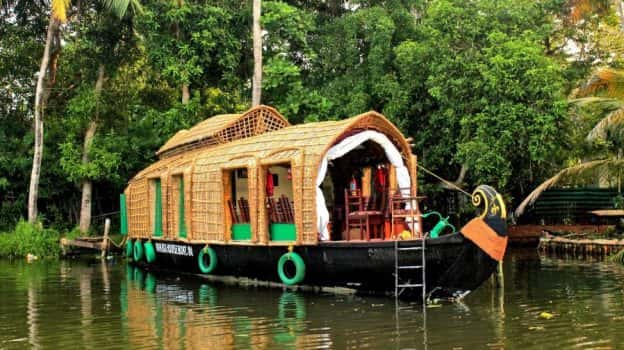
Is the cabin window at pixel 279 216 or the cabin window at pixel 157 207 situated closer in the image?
the cabin window at pixel 279 216

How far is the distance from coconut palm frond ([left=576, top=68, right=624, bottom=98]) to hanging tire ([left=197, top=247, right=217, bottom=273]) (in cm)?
823

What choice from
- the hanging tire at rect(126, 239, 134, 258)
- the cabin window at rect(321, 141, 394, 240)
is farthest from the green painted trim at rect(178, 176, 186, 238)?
the hanging tire at rect(126, 239, 134, 258)

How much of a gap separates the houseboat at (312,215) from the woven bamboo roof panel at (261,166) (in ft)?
0.06

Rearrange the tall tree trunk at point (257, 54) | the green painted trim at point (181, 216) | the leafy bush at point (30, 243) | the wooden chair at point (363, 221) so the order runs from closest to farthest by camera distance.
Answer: the wooden chair at point (363, 221)
the green painted trim at point (181, 216)
the leafy bush at point (30, 243)
the tall tree trunk at point (257, 54)

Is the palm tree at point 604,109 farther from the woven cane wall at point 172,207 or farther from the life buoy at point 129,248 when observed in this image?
the life buoy at point 129,248

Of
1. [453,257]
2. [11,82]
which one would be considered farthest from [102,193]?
[453,257]

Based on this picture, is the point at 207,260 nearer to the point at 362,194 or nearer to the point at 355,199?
the point at 355,199

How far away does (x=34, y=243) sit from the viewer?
1745cm

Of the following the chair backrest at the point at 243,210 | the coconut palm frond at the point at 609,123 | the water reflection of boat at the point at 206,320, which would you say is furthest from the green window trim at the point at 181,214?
the coconut palm frond at the point at 609,123

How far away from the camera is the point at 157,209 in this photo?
47.3 ft

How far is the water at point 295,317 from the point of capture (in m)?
7.30

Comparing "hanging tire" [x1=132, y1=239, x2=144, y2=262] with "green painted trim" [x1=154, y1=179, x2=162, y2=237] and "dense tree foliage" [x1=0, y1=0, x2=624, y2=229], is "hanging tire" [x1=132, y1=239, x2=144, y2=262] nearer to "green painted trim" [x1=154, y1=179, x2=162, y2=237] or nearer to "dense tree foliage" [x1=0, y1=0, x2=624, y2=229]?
"green painted trim" [x1=154, y1=179, x2=162, y2=237]

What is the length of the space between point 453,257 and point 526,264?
247 inches

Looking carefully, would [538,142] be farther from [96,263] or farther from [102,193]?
[102,193]
